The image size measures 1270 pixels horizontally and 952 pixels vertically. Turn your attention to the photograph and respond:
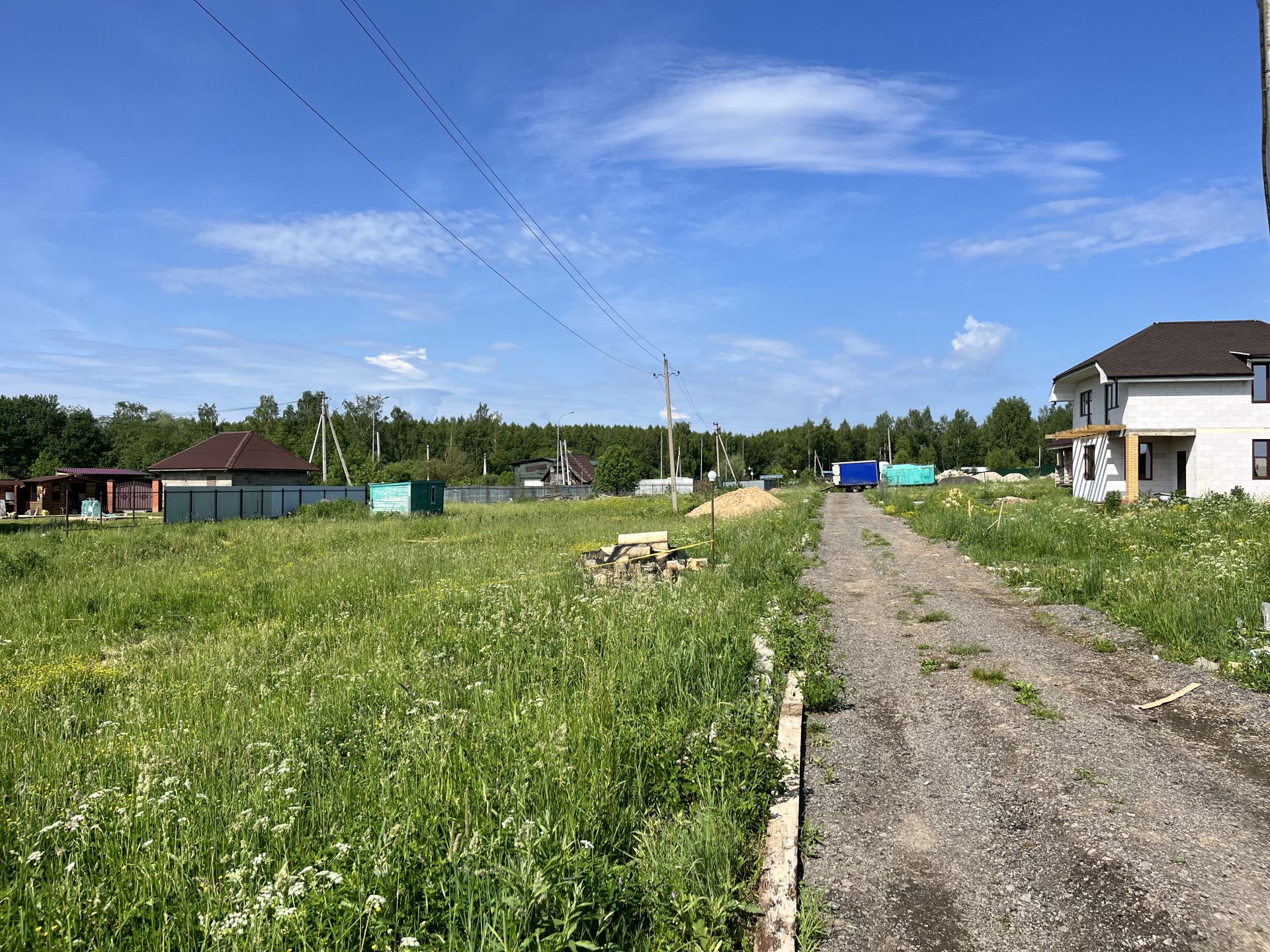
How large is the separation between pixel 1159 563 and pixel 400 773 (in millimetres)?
12046

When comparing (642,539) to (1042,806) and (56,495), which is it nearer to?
(1042,806)

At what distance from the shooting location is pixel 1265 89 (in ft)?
22.2

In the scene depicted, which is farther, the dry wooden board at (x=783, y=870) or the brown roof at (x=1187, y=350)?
the brown roof at (x=1187, y=350)

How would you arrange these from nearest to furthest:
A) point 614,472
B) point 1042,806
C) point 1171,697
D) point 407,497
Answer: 1. point 1042,806
2. point 1171,697
3. point 407,497
4. point 614,472

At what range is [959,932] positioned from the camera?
10.8 ft

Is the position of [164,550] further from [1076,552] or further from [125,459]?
[125,459]

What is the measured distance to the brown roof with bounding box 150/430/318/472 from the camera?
4875cm

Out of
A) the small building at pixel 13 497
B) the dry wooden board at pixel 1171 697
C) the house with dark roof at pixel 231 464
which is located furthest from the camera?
the small building at pixel 13 497

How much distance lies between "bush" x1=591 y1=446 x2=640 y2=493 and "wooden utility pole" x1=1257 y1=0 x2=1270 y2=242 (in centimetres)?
5923

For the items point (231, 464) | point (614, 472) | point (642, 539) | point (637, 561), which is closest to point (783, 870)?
point (637, 561)

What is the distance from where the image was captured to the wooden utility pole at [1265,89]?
664 centimetres

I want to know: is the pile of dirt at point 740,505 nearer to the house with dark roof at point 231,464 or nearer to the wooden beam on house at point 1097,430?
the wooden beam on house at point 1097,430

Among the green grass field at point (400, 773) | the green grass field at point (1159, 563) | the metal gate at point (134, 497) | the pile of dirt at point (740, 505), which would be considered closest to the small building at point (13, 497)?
the metal gate at point (134, 497)

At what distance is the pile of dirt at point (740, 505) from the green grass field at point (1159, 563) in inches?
416
